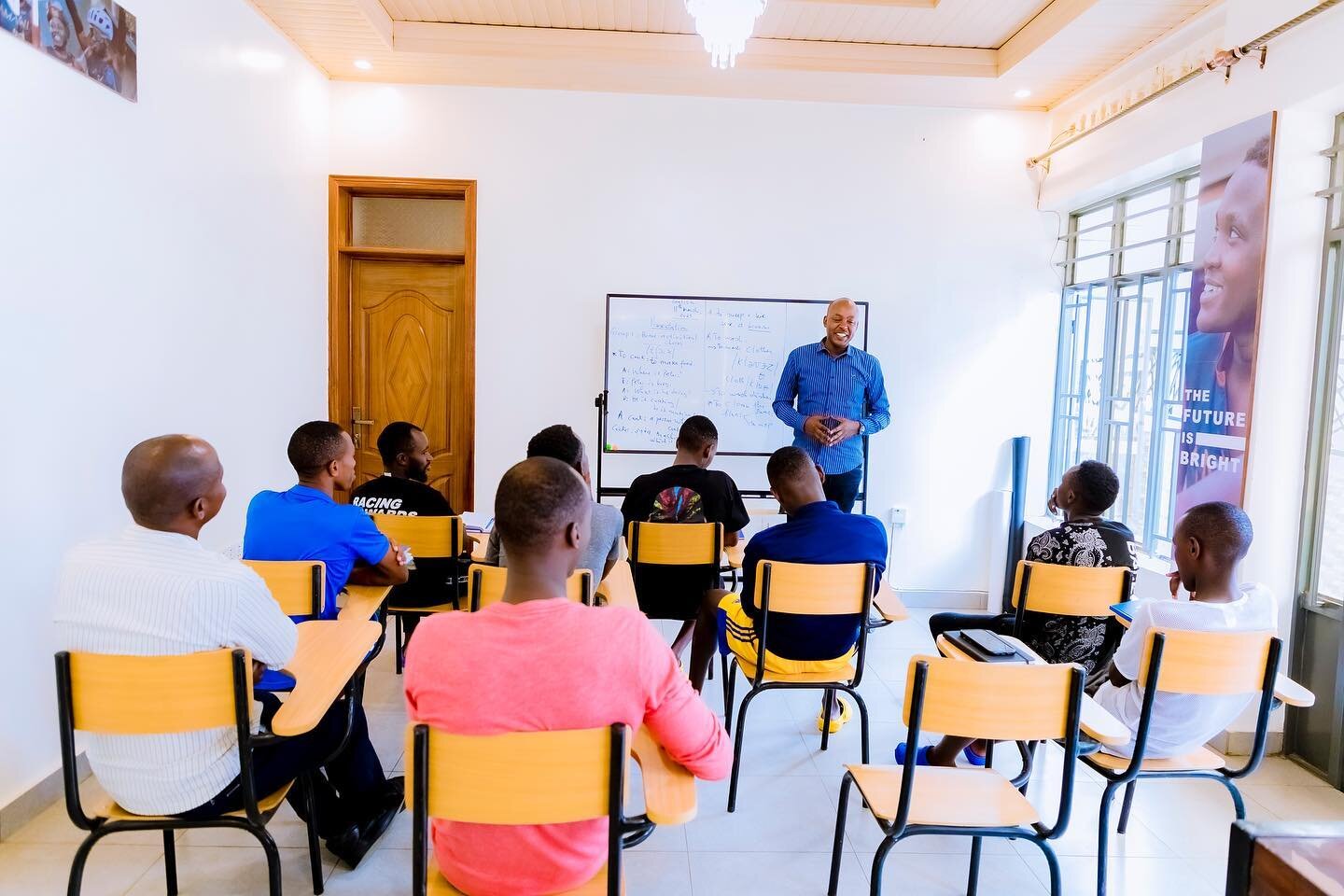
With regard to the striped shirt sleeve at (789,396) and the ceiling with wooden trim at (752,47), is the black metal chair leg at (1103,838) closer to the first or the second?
the striped shirt sleeve at (789,396)

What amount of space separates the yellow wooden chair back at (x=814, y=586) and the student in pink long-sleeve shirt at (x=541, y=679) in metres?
1.02

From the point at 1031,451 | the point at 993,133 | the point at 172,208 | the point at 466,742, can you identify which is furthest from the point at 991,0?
the point at 466,742

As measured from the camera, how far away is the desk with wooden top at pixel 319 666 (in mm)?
1611

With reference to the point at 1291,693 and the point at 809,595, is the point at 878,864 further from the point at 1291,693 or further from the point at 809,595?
the point at 1291,693

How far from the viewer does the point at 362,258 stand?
5.00 metres

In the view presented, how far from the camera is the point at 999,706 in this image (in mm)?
1690

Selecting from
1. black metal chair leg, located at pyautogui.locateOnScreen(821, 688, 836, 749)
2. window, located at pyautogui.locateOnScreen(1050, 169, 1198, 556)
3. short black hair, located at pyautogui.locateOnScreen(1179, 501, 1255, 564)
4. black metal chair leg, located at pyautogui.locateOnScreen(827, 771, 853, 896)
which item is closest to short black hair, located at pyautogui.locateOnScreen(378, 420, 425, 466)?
black metal chair leg, located at pyautogui.locateOnScreen(821, 688, 836, 749)

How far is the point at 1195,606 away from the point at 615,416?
11.0ft

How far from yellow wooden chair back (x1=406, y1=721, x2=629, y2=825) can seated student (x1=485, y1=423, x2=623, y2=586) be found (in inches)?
53.1

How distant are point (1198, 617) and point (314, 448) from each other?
2510 millimetres

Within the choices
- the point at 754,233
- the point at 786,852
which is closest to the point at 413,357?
the point at 754,233

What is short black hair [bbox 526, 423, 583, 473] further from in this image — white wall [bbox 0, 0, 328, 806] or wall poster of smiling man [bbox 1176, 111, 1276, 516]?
wall poster of smiling man [bbox 1176, 111, 1276, 516]

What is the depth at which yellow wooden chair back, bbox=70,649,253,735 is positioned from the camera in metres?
1.51

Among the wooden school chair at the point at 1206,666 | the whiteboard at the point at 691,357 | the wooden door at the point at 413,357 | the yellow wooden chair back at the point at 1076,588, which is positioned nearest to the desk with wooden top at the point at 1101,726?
the wooden school chair at the point at 1206,666
